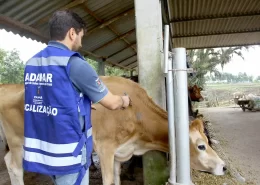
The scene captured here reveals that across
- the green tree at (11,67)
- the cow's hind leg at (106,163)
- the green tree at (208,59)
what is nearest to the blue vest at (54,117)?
the cow's hind leg at (106,163)

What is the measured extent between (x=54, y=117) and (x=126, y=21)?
21.3ft

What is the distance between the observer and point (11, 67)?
22094 millimetres

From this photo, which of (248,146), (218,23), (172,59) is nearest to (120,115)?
(172,59)

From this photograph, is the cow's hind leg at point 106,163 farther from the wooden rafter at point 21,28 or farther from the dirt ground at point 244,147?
the wooden rafter at point 21,28

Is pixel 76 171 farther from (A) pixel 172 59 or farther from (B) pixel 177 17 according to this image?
(B) pixel 177 17

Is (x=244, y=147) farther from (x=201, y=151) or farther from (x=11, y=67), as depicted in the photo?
(x=11, y=67)

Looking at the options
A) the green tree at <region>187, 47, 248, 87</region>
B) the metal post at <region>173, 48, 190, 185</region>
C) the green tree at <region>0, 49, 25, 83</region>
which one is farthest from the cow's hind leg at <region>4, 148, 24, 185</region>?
the green tree at <region>187, 47, 248, 87</region>

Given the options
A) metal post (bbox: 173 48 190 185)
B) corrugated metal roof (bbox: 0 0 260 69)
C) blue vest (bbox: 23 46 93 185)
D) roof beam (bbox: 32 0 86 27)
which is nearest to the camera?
blue vest (bbox: 23 46 93 185)

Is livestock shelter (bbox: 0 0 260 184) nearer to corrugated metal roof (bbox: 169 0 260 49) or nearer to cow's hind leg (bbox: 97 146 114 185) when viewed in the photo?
corrugated metal roof (bbox: 169 0 260 49)

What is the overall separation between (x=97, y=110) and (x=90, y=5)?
3240mm

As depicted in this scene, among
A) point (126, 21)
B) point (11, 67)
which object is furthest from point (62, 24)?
point (11, 67)

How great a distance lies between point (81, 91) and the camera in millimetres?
1872

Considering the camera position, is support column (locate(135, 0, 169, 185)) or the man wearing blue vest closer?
the man wearing blue vest

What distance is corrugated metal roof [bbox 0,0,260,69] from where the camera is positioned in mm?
4996
